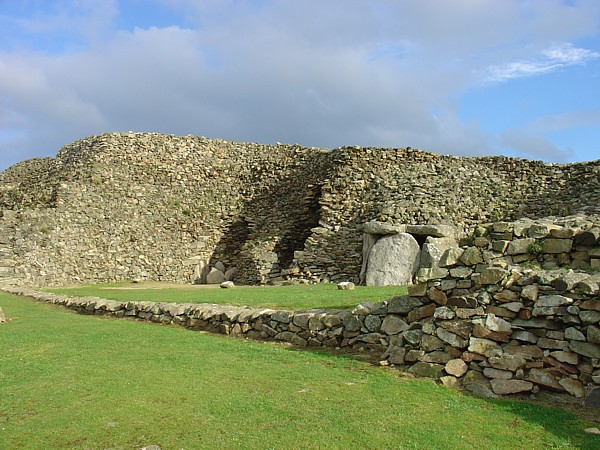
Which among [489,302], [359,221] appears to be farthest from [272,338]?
[359,221]

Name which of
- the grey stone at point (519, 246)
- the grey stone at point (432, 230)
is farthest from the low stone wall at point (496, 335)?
the grey stone at point (432, 230)

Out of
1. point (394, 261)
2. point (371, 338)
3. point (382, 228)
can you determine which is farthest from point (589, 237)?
point (382, 228)

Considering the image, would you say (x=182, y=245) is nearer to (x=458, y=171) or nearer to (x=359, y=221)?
(x=359, y=221)

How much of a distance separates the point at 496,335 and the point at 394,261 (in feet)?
47.9

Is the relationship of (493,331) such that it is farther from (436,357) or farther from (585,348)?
(585,348)

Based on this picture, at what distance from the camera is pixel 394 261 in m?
23.8

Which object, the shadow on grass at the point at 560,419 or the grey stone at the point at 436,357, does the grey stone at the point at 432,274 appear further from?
the shadow on grass at the point at 560,419

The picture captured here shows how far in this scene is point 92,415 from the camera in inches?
318

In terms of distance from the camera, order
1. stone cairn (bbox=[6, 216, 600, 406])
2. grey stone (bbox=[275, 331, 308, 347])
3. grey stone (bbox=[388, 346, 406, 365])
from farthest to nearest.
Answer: grey stone (bbox=[275, 331, 308, 347]) → grey stone (bbox=[388, 346, 406, 365]) → stone cairn (bbox=[6, 216, 600, 406])

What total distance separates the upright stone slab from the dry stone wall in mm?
2234

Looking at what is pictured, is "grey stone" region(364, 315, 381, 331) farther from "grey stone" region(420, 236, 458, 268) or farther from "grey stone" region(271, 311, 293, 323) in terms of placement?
"grey stone" region(420, 236, 458, 268)

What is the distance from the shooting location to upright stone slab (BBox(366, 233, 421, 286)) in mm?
23503

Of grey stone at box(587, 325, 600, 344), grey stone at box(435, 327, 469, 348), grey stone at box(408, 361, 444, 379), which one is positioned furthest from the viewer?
grey stone at box(408, 361, 444, 379)

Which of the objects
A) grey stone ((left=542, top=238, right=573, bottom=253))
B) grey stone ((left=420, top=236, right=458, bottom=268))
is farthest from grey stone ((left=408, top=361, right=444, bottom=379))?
grey stone ((left=420, top=236, right=458, bottom=268))
